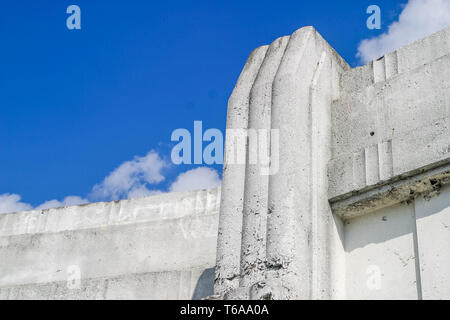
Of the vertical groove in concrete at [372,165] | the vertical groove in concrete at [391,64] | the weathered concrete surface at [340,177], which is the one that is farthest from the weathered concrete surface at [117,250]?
the vertical groove in concrete at [391,64]

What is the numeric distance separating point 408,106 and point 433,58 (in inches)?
17.0

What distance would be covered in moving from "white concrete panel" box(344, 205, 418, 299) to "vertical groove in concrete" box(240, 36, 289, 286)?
68 cm

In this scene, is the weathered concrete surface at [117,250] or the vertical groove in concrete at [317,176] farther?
the weathered concrete surface at [117,250]

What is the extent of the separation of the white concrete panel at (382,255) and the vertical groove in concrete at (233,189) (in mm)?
802

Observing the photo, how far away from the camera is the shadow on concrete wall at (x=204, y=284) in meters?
6.34

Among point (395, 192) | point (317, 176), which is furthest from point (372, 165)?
point (317, 176)

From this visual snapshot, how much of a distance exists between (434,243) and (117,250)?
3.50m

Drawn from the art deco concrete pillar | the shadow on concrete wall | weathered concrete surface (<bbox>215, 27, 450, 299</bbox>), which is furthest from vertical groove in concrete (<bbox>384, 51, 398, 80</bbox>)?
the shadow on concrete wall

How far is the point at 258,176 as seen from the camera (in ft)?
17.8

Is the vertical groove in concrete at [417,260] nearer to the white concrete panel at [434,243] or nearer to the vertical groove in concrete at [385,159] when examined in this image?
the white concrete panel at [434,243]

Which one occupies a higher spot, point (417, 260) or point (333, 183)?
point (333, 183)

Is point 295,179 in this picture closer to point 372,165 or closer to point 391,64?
point 372,165
